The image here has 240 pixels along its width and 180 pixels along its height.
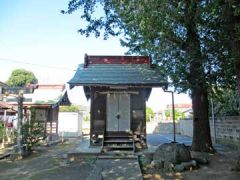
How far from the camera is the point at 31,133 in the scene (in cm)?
1700

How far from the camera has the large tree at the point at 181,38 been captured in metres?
11.6

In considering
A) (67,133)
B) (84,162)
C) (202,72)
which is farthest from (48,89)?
(202,72)

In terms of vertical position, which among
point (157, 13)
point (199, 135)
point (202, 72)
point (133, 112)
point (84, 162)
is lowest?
point (84, 162)

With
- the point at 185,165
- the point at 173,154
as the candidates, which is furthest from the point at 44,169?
the point at 185,165

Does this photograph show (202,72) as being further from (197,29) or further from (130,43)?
(130,43)

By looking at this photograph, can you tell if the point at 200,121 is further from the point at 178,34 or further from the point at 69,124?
the point at 69,124

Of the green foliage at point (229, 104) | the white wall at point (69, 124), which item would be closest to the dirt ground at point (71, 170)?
the green foliage at point (229, 104)

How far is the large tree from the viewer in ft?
37.9

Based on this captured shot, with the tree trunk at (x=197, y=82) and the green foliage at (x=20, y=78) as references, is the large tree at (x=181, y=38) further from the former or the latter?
the green foliage at (x=20, y=78)

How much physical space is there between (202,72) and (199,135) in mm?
3997

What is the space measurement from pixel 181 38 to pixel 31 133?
9407 mm

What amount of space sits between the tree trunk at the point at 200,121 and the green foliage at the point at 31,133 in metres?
Answer: 8.54

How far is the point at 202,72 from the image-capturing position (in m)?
13.5

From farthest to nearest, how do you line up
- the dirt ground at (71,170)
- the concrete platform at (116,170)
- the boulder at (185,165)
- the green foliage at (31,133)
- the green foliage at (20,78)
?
the green foliage at (20,78) → the green foliage at (31,133) → the boulder at (185,165) → the dirt ground at (71,170) → the concrete platform at (116,170)
